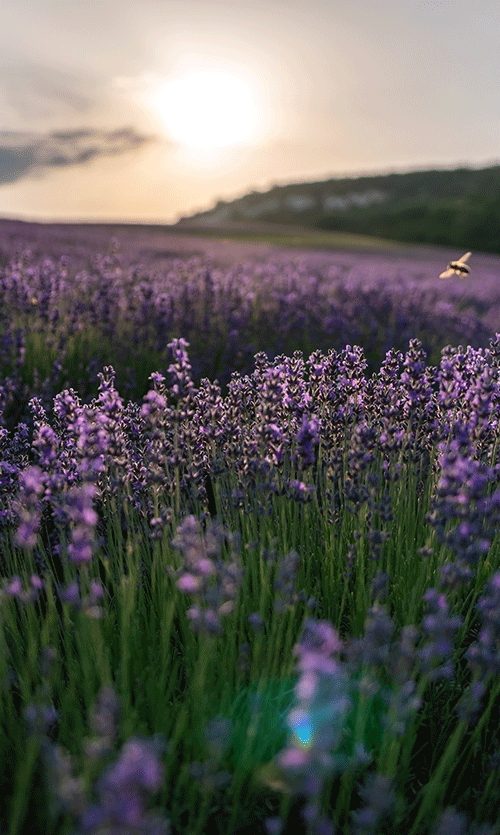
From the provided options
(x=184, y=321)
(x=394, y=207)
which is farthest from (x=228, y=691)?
(x=394, y=207)

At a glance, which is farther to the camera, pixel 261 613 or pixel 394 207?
pixel 394 207

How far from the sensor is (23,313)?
656 cm

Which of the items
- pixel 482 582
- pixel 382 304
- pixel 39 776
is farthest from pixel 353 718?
pixel 382 304

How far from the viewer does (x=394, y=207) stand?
45.7 meters

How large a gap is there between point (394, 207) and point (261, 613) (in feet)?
155

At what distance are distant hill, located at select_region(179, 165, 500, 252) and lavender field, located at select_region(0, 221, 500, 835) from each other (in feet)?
104

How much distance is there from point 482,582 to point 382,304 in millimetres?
Result: 6253

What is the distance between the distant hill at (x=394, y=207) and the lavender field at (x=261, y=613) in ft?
104

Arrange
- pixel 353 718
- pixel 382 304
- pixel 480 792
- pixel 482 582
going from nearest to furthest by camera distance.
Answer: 1. pixel 480 792
2. pixel 353 718
3. pixel 482 582
4. pixel 382 304

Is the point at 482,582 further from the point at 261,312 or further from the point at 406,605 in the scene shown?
the point at 261,312

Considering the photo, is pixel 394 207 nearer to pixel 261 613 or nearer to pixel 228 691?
pixel 261 613

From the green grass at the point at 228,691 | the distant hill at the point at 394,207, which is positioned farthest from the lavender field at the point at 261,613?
the distant hill at the point at 394,207

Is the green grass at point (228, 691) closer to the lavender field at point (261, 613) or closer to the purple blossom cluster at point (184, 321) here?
the lavender field at point (261, 613)

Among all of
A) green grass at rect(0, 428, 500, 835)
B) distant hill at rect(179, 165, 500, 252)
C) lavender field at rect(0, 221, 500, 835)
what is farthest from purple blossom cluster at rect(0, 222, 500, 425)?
distant hill at rect(179, 165, 500, 252)
